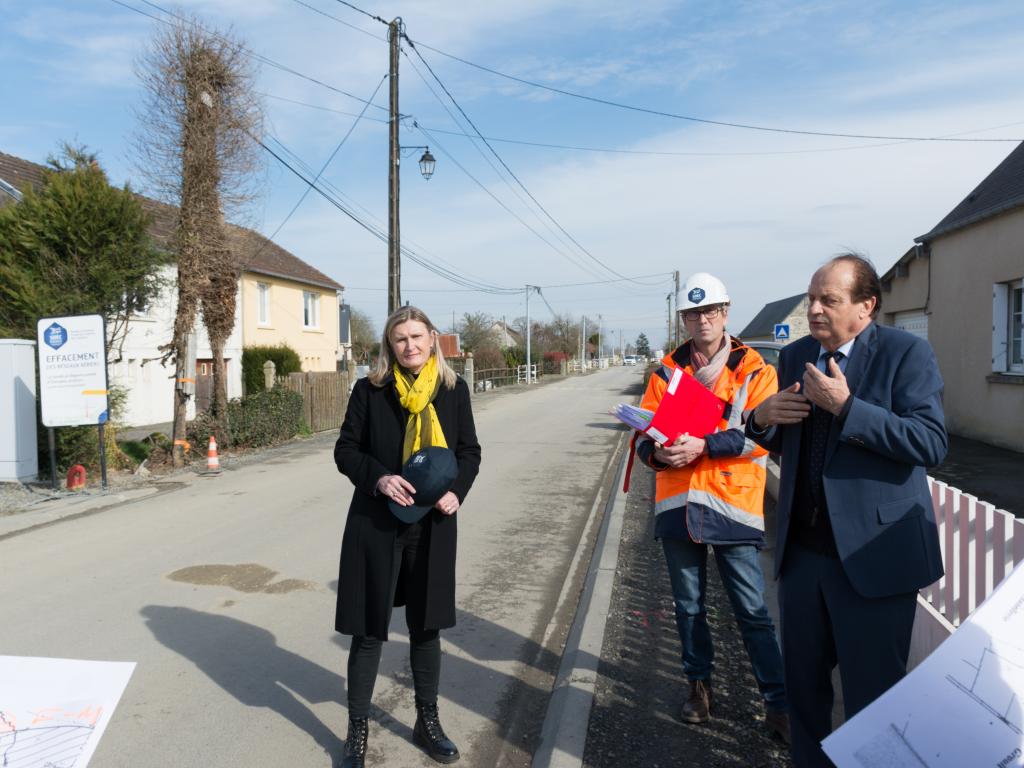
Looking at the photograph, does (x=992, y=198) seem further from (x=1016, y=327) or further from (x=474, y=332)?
(x=474, y=332)

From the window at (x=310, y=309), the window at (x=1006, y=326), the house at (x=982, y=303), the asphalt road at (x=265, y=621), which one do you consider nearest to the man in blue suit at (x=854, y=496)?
the asphalt road at (x=265, y=621)

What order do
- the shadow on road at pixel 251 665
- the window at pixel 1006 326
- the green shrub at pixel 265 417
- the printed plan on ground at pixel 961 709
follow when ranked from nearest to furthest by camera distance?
1. the printed plan on ground at pixel 961 709
2. the shadow on road at pixel 251 665
3. the window at pixel 1006 326
4. the green shrub at pixel 265 417

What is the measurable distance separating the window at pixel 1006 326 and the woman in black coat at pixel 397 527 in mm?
11904

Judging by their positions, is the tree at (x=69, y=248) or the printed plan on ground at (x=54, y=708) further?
the tree at (x=69, y=248)

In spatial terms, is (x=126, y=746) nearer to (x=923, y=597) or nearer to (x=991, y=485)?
(x=923, y=597)

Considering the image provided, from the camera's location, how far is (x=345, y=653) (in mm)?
4828

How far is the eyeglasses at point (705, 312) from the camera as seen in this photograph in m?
3.57

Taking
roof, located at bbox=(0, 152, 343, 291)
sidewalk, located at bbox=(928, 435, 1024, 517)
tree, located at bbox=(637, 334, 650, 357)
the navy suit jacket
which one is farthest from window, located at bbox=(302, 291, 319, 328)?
tree, located at bbox=(637, 334, 650, 357)

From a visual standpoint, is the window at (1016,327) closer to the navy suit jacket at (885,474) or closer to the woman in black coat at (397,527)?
the navy suit jacket at (885,474)

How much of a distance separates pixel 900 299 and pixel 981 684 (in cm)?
1699

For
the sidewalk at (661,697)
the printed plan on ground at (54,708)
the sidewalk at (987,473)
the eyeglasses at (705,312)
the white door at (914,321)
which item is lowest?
the sidewalk at (661,697)

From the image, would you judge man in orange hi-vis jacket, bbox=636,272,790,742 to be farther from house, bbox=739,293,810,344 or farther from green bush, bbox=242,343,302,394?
house, bbox=739,293,810,344

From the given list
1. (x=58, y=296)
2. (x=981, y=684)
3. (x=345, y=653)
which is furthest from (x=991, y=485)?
(x=58, y=296)

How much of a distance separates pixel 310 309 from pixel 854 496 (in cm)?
3262
